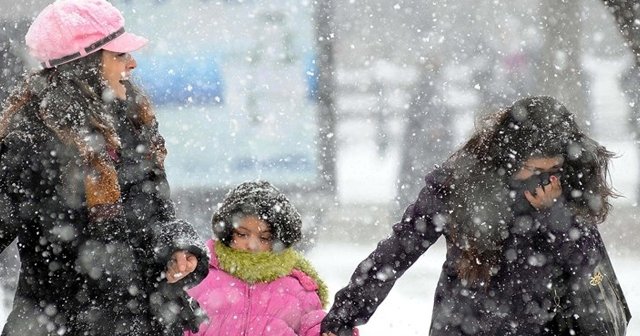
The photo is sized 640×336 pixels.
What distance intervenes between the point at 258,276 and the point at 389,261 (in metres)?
0.57

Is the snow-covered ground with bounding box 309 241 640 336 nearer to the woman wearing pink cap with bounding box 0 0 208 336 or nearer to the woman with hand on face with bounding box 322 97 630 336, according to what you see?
the woman with hand on face with bounding box 322 97 630 336

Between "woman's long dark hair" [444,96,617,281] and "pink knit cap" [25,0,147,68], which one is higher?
"woman's long dark hair" [444,96,617,281]

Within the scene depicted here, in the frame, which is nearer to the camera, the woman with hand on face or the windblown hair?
the windblown hair

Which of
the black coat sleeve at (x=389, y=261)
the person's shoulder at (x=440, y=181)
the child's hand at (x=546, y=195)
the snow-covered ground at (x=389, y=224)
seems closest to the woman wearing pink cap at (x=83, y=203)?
the black coat sleeve at (x=389, y=261)

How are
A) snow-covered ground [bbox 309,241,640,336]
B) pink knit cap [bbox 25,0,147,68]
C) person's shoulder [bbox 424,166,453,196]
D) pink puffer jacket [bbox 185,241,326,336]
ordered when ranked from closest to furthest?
pink knit cap [bbox 25,0,147,68], person's shoulder [bbox 424,166,453,196], pink puffer jacket [bbox 185,241,326,336], snow-covered ground [bbox 309,241,640,336]

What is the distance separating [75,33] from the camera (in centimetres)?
258

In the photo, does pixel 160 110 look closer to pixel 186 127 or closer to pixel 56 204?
pixel 186 127

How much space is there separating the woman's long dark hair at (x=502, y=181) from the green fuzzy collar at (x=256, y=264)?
76cm

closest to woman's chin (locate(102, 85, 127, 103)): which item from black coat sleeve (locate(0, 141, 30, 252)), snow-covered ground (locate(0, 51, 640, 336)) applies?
black coat sleeve (locate(0, 141, 30, 252))

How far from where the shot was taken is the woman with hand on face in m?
2.98

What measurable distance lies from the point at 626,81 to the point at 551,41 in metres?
2.29

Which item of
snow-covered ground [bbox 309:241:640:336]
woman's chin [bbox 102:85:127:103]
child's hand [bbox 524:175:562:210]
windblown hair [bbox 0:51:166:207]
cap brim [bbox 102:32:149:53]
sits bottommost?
windblown hair [bbox 0:51:166:207]

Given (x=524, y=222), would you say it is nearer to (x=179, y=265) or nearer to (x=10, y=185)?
(x=179, y=265)

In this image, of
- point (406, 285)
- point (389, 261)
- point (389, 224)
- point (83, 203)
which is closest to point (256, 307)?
point (389, 261)
